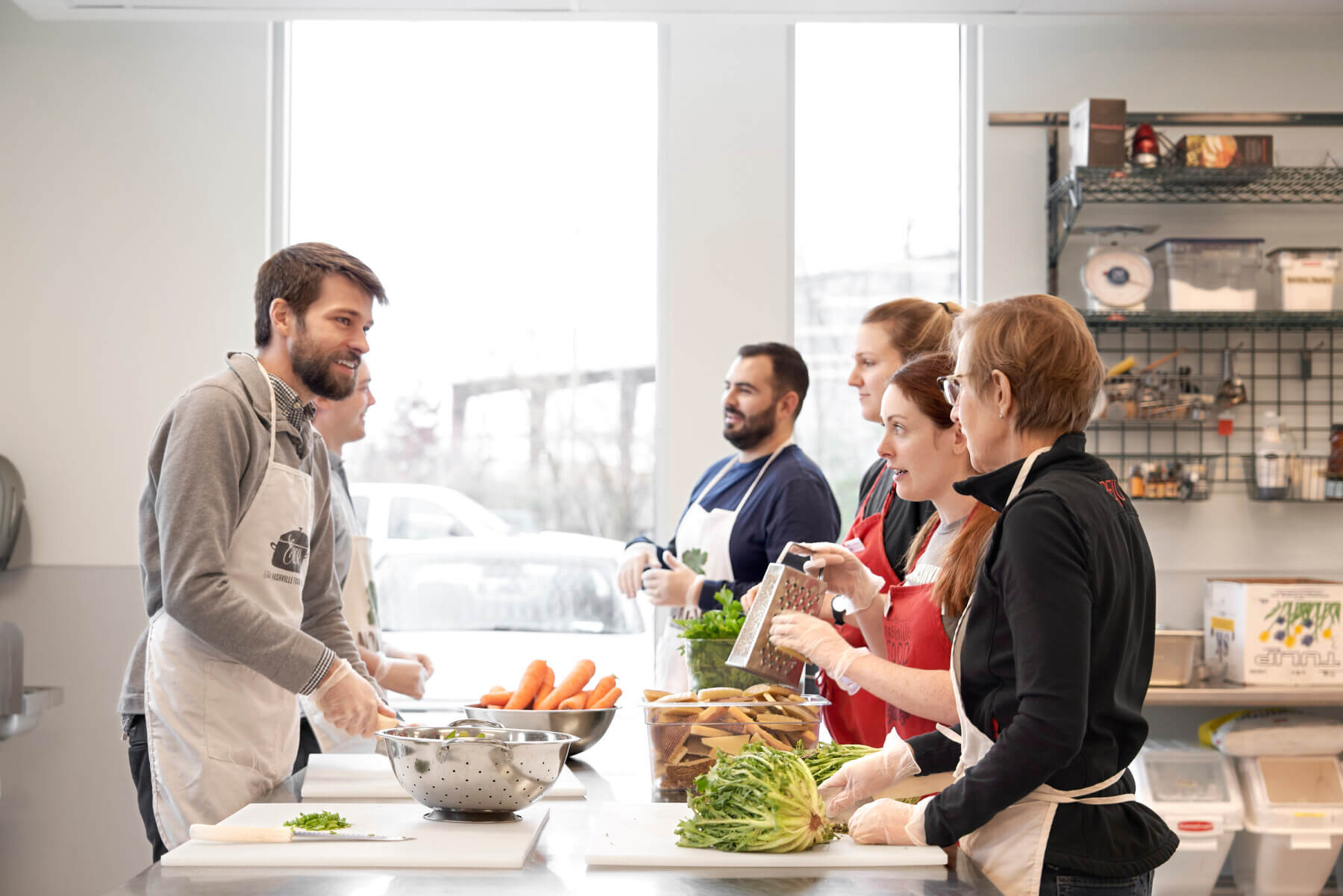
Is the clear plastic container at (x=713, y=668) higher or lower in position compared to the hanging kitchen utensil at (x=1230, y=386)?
lower

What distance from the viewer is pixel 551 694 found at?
189 centimetres

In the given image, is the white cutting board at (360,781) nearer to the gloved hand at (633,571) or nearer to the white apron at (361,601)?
the white apron at (361,601)

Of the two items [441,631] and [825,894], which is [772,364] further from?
[825,894]

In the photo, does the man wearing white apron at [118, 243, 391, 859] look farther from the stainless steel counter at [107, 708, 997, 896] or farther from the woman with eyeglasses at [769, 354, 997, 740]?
the woman with eyeglasses at [769, 354, 997, 740]

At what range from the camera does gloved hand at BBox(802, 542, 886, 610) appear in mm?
1771

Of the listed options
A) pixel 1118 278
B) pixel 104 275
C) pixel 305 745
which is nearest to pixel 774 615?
pixel 305 745

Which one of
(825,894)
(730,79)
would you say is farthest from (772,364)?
(825,894)

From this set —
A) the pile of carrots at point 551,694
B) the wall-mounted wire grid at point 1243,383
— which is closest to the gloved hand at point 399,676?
the pile of carrots at point 551,694

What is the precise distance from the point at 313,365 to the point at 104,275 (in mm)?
2061

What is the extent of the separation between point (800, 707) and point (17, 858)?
293 centimetres

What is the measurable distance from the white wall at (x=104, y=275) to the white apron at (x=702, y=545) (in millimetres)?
1624

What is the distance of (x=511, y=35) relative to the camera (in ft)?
12.3

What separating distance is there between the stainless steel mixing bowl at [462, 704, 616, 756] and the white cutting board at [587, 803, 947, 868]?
469mm

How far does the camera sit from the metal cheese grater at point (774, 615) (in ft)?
5.46
